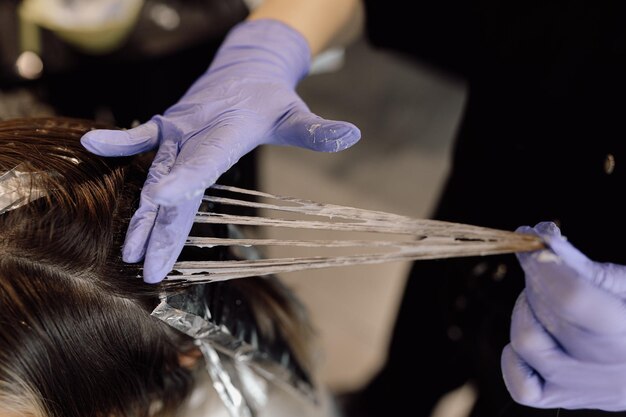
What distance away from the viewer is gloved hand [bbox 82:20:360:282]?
0.81m

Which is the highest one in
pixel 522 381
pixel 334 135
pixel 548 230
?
pixel 334 135

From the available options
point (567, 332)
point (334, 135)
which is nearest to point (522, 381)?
point (567, 332)

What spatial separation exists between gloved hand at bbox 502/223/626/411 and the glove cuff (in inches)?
21.4

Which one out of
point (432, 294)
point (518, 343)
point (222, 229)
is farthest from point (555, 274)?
point (432, 294)

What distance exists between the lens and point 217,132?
0.91 metres

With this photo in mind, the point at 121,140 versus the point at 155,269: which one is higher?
the point at 121,140

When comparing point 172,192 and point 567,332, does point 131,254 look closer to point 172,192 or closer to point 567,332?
point 172,192

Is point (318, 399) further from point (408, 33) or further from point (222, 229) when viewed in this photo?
point (408, 33)

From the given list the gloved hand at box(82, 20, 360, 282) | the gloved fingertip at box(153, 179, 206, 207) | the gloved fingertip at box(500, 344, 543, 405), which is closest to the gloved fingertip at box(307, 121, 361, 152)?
the gloved hand at box(82, 20, 360, 282)

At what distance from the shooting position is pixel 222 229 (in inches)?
37.5

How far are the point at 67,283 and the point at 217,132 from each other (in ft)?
0.99

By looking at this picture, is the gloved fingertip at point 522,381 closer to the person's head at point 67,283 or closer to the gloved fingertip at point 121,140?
the person's head at point 67,283

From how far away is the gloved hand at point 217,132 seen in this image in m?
0.81

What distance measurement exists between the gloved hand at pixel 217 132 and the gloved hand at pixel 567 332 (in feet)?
1.04
